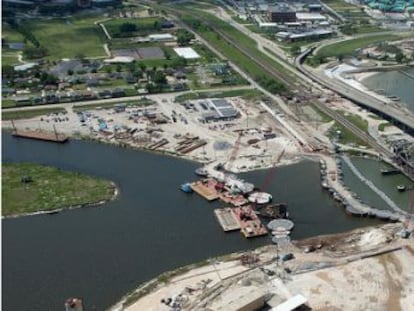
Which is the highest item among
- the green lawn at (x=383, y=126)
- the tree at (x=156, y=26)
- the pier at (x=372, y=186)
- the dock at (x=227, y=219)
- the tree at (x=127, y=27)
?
the tree at (x=127, y=27)

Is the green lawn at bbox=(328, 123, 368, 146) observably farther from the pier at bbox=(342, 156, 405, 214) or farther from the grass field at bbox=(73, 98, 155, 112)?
the grass field at bbox=(73, 98, 155, 112)

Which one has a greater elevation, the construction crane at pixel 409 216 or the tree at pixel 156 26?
the tree at pixel 156 26

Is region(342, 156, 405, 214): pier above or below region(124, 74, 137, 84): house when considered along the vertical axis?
below

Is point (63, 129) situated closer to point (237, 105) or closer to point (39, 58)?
point (237, 105)

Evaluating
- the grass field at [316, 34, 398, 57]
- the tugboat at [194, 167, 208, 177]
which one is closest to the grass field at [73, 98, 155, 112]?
the tugboat at [194, 167, 208, 177]

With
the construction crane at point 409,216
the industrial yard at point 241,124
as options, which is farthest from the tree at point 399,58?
the construction crane at point 409,216

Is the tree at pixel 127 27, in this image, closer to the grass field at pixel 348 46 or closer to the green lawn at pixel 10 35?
the green lawn at pixel 10 35
